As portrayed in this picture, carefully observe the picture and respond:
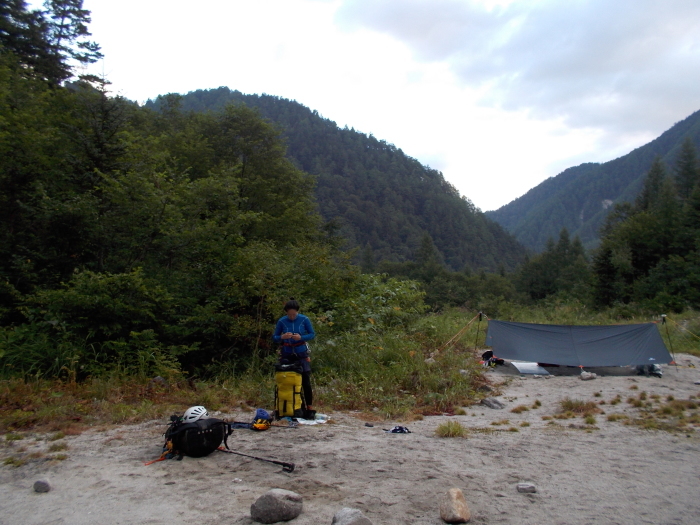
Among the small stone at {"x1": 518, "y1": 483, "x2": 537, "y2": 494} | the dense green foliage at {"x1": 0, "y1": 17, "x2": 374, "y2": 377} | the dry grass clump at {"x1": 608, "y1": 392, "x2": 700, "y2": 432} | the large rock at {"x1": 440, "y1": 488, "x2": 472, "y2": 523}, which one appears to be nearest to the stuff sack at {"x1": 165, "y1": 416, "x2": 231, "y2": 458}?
the large rock at {"x1": 440, "y1": 488, "x2": 472, "y2": 523}

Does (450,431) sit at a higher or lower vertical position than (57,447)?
lower

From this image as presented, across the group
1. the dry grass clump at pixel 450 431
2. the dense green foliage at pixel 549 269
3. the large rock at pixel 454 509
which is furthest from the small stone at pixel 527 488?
the dense green foliage at pixel 549 269

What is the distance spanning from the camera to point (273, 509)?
3.21 m

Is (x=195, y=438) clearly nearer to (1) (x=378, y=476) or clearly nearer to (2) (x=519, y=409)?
(1) (x=378, y=476)

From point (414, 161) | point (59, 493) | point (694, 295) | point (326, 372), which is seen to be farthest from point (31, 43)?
point (414, 161)

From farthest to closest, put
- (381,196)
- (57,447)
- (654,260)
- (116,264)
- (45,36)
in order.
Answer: (381,196) < (654,260) < (45,36) < (116,264) < (57,447)

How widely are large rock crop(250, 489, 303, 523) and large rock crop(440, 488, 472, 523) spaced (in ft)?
3.40

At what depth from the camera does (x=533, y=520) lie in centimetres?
329

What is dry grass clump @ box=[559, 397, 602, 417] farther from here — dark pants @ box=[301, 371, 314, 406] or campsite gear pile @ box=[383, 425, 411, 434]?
dark pants @ box=[301, 371, 314, 406]

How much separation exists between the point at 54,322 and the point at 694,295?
29.8 m

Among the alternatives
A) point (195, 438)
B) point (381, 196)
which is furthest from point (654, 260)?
point (381, 196)

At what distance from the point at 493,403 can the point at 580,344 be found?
15.0 ft

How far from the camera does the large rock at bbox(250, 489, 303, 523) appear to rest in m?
3.20

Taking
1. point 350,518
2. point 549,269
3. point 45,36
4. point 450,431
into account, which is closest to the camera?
point 350,518
